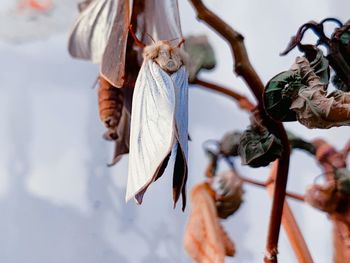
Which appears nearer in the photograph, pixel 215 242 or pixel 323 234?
pixel 215 242

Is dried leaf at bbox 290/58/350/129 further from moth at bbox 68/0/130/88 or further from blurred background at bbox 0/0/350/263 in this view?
blurred background at bbox 0/0/350/263

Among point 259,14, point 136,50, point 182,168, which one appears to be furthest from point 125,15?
point 259,14

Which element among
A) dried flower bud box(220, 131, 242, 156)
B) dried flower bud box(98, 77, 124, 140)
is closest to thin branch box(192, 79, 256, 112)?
dried flower bud box(220, 131, 242, 156)

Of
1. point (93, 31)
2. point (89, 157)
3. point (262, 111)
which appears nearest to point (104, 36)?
point (93, 31)

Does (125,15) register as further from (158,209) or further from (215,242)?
(158,209)

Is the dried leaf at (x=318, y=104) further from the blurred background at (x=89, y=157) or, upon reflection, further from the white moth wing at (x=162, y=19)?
the blurred background at (x=89, y=157)
